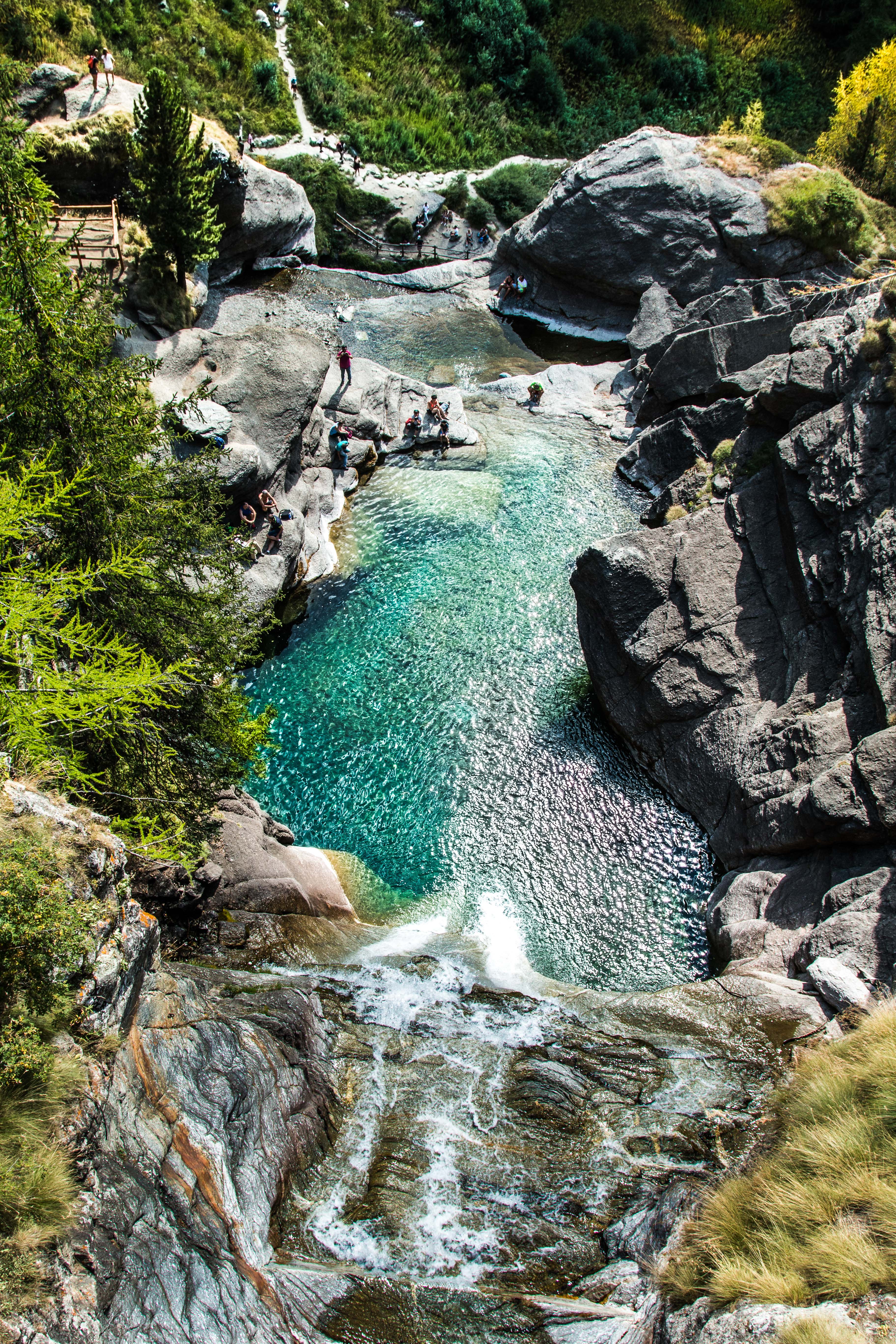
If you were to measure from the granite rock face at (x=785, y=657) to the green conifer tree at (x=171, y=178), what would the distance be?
2427cm

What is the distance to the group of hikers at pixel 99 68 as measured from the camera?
128 feet

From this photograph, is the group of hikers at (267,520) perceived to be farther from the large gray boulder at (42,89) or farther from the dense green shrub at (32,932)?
the large gray boulder at (42,89)

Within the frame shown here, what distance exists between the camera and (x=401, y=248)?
52156 millimetres

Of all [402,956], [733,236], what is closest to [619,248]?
[733,236]

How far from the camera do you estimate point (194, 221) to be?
33.9m

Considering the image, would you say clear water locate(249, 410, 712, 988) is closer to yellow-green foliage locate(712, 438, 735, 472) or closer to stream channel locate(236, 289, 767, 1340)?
stream channel locate(236, 289, 767, 1340)

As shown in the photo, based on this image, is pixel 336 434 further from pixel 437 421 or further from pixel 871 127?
pixel 871 127

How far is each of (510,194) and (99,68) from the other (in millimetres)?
27582

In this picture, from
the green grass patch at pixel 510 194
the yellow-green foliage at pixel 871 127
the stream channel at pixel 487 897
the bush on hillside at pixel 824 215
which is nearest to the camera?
the stream channel at pixel 487 897

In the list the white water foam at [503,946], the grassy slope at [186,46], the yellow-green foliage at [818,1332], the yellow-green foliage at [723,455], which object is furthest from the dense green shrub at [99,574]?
the grassy slope at [186,46]

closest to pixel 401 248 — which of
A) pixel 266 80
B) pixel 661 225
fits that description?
pixel 266 80

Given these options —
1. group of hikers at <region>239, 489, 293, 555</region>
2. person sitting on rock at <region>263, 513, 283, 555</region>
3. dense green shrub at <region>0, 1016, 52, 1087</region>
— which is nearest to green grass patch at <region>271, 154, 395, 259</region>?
group of hikers at <region>239, 489, 293, 555</region>

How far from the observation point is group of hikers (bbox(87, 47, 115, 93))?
38938 millimetres

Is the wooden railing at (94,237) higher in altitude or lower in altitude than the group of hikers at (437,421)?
higher
